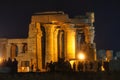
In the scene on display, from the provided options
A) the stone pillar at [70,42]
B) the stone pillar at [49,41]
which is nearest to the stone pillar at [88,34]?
the stone pillar at [70,42]

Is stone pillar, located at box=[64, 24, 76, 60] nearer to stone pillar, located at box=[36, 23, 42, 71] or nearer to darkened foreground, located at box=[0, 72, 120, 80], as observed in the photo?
stone pillar, located at box=[36, 23, 42, 71]

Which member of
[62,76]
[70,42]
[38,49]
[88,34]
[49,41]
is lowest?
[62,76]

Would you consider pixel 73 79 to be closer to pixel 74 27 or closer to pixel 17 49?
pixel 74 27

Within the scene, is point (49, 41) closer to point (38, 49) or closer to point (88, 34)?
point (38, 49)

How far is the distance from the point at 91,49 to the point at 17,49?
14.7 metres

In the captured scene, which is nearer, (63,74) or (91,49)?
(63,74)

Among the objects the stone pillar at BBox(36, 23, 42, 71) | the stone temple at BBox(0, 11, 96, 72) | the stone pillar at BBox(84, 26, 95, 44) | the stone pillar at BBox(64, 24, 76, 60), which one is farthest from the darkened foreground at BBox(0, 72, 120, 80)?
the stone pillar at BBox(84, 26, 95, 44)

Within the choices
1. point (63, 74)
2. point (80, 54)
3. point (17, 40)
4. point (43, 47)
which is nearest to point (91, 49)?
point (80, 54)

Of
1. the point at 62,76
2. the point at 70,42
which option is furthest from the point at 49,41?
the point at 62,76

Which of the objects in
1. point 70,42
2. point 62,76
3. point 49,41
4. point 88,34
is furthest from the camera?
point 88,34

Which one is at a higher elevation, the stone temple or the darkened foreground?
the stone temple

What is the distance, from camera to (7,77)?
2584 centimetres

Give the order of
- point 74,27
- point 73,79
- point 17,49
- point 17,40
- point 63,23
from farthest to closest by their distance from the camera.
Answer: point 17,49
point 17,40
point 74,27
point 63,23
point 73,79

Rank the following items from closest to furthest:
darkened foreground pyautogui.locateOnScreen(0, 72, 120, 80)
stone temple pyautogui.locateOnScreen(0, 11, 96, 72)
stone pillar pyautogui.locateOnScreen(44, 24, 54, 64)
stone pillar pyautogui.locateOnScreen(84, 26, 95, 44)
A: darkened foreground pyautogui.locateOnScreen(0, 72, 120, 80)
stone temple pyautogui.locateOnScreen(0, 11, 96, 72)
stone pillar pyautogui.locateOnScreen(44, 24, 54, 64)
stone pillar pyautogui.locateOnScreen(84, 26, 95, 44)
